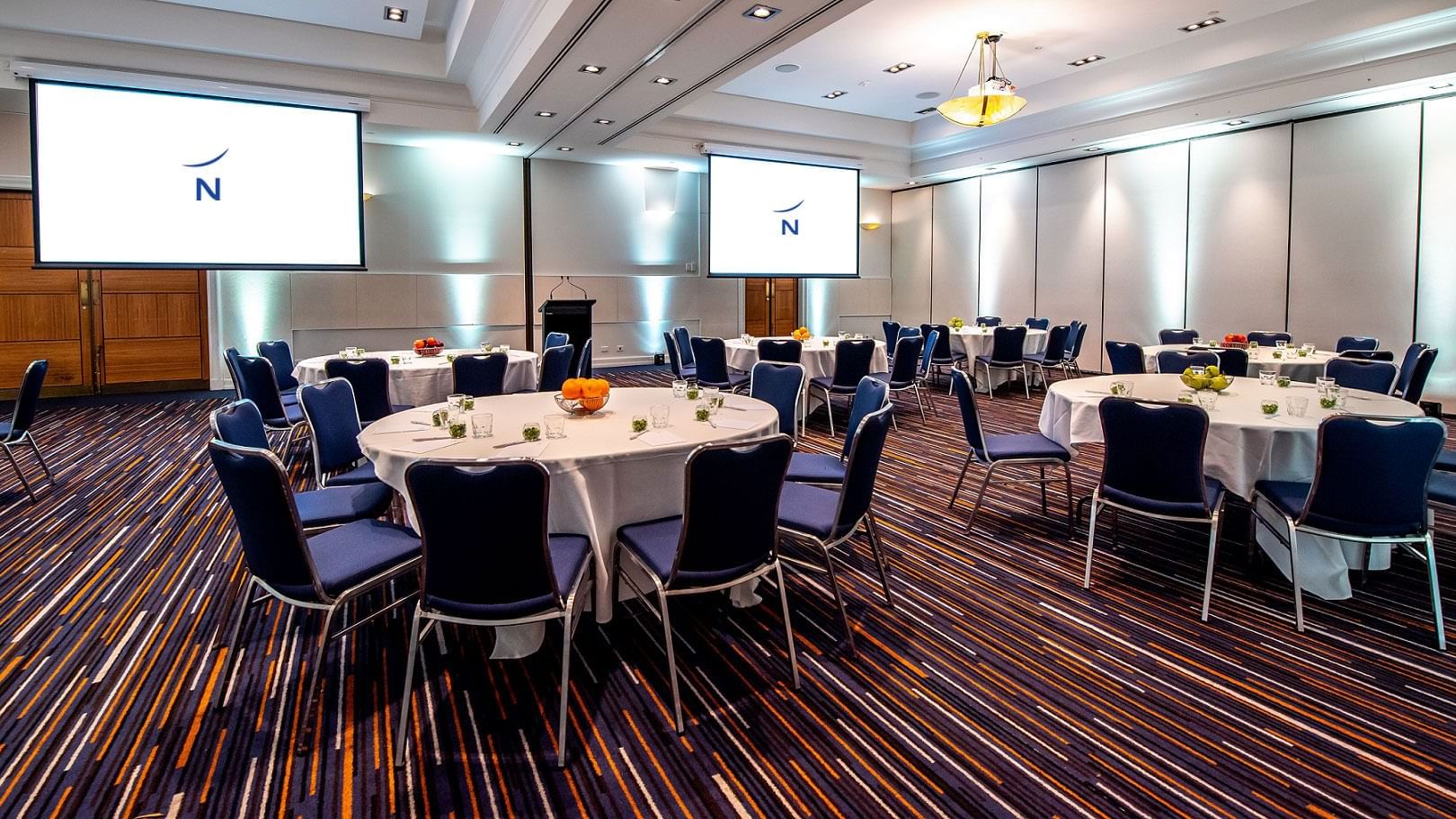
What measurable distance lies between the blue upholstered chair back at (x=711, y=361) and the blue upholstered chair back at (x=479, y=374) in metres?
2.18

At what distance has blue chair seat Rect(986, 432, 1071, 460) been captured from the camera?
4375mm

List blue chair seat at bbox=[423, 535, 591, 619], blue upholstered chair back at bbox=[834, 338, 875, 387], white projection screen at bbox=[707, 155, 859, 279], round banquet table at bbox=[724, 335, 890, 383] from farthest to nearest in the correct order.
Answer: white projection screen at bbox=[707, 155, 859, 279], round banquet table at bbox=[724, 335, 890, 383], blue upholstered chair back at bbox=[834, 338, 875, 387], blue chair seat at bbox=[423, 535, 591, 619]

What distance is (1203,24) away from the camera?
8.79 m

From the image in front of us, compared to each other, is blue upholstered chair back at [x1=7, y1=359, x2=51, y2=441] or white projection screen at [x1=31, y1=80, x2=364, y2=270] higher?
white projection screen at [x1=31, y1=80, x2=364, y2=270]

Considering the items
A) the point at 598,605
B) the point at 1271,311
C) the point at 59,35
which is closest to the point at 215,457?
the point at 598,605

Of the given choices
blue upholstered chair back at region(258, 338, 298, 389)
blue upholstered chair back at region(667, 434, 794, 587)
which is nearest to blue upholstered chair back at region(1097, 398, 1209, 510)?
blue upholstered chair back at region(667, 434, 794, 587)

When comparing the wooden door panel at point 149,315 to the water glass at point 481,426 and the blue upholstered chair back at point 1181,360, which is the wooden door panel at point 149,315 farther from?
the blue upholstered chair back at point 1181,360

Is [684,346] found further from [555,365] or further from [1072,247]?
[1072,247]

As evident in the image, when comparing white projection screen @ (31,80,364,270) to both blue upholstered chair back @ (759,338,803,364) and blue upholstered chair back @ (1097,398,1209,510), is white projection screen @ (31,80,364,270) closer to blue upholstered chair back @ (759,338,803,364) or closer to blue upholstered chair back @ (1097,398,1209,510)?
blue upholstered chair back @ (759,338,803,364)

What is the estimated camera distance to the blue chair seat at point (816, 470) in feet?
12.7

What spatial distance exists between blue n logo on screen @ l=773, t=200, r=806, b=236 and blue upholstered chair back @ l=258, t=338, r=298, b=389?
25.2 ft

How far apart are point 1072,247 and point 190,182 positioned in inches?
463

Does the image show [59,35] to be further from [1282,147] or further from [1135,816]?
[1282,147]

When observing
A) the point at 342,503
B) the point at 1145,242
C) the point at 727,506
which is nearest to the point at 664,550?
the point at 727,506
